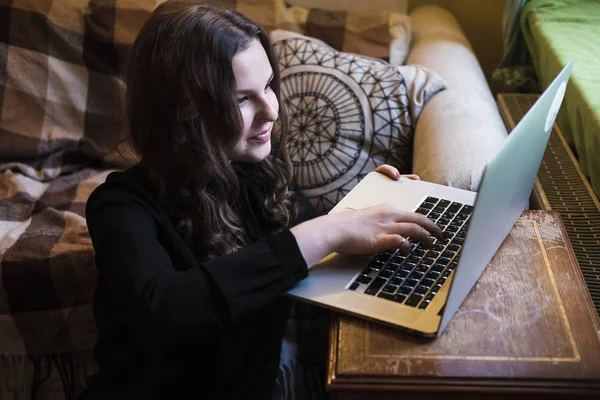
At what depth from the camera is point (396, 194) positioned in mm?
1002

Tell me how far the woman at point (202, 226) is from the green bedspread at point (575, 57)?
0.37m

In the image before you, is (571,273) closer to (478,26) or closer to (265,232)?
(265,232)

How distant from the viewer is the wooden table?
2.23 feet

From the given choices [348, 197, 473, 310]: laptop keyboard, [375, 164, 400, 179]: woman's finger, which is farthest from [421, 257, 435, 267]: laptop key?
[375, 164, 400, 179]: woman's finger

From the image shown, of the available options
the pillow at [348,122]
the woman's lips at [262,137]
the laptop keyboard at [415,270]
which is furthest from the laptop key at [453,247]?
the pillow at [348,122]

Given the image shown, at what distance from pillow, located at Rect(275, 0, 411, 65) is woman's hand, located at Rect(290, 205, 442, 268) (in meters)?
0.93

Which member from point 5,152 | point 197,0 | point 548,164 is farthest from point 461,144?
point 5,152

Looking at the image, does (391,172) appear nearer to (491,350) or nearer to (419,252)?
(419,252)

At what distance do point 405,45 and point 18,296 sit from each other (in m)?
1.14

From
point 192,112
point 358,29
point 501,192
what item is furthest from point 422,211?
point 358,29

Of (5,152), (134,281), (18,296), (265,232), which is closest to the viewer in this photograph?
(134,281)

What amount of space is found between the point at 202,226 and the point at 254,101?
20 cm

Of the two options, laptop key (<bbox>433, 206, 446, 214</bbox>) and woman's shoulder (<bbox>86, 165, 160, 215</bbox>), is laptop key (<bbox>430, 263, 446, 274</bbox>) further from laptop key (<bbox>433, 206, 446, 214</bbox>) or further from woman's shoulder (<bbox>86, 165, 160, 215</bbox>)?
woman's shoulder (<bbox>86, 165, 160, 215</bbox>)

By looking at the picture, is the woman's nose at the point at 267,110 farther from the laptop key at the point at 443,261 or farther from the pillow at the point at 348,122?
the pillow at the point at 348,122
